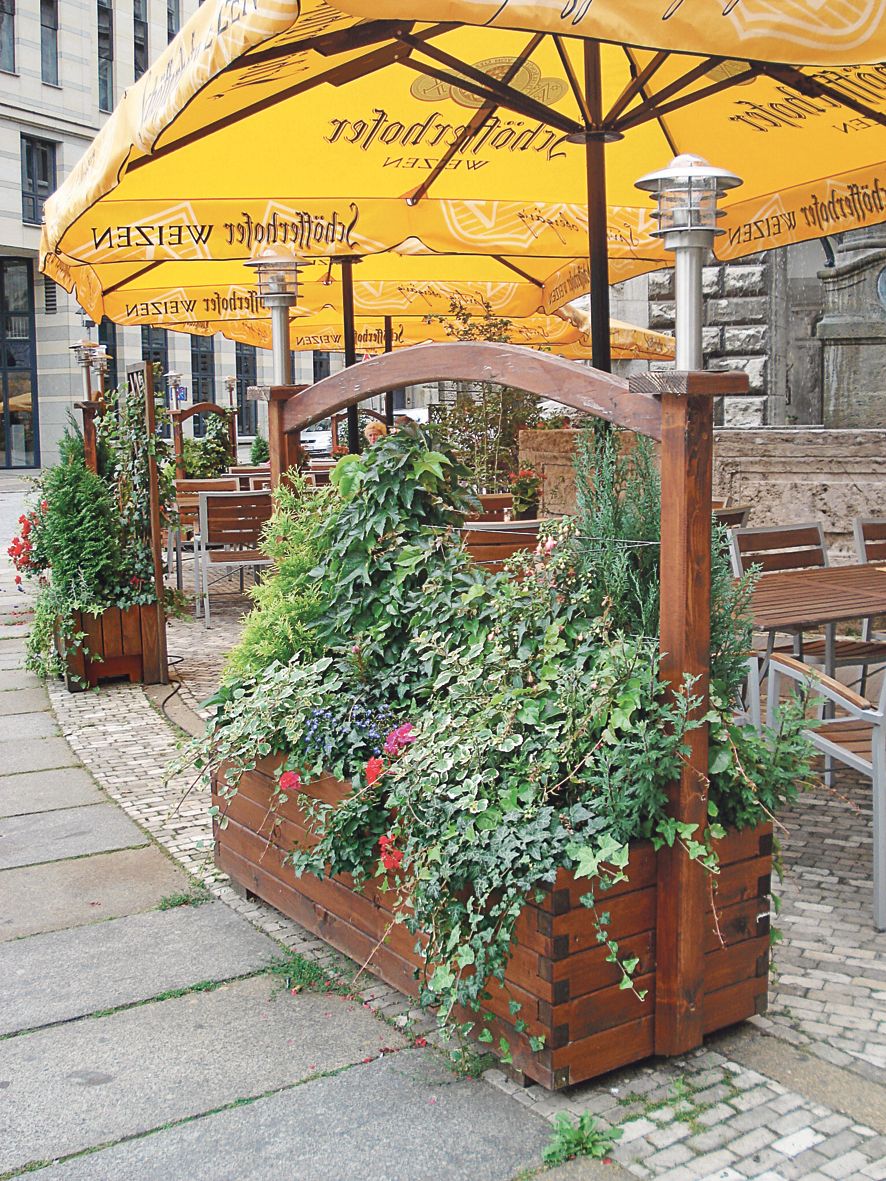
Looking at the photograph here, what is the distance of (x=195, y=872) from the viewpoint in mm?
4680

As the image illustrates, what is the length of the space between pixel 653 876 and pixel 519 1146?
0.71 metres

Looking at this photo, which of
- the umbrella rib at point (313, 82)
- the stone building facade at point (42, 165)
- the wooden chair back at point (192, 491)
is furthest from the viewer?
the stone building facade at point (42, 165)

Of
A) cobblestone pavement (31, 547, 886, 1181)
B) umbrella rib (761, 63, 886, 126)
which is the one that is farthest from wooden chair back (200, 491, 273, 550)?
umbrella rib (761, 63, 886, 126)

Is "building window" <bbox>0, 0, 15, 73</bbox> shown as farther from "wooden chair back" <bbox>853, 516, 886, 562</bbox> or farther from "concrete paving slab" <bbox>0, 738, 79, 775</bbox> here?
"wooden chair back" <bbox>853, 516, 886, 562</bbox>

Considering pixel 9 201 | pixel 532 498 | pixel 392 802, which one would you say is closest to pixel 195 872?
pixel 392 802

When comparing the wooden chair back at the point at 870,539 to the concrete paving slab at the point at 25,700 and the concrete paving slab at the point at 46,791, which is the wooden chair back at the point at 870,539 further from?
the concrete paving slab at the point at 25,700

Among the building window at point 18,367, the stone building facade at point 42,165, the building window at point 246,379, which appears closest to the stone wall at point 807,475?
the stone building facade at point 42,165

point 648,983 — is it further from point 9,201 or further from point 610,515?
point 9,201

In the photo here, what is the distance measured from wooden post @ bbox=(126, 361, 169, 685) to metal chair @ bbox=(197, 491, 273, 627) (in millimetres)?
1725

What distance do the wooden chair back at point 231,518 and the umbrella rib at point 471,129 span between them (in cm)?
364

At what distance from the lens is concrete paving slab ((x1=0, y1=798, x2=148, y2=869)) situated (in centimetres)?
494

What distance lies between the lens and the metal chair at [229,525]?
980cm

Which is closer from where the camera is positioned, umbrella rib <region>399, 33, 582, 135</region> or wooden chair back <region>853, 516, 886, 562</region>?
umbrella rib <region>399, 33, 582, 135</region>

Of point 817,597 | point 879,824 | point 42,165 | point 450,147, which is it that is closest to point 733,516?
point 817,597
